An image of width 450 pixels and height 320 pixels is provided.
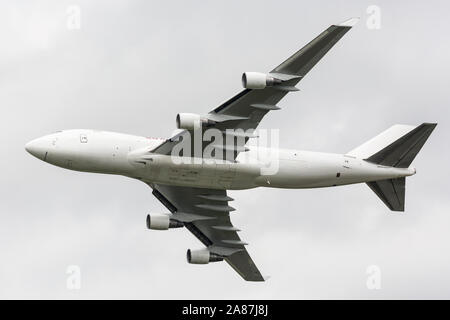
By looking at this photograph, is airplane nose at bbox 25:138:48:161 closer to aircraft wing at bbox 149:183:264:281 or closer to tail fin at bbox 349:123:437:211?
aircraft wing at bbox 149:183:264:281

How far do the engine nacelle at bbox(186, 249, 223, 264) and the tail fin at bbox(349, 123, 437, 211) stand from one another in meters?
14.6

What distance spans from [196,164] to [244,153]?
3704mm

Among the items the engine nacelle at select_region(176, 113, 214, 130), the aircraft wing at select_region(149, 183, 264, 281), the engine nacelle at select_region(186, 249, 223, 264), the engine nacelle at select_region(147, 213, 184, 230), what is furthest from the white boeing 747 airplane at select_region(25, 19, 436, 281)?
the engine nacelle at select_region(186, 249, 223, 264)

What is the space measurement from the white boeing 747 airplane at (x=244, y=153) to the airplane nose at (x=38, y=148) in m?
0.07

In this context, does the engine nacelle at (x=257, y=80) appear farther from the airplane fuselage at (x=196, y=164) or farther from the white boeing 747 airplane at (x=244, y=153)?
the airplane fuselage at (x=196, y=164)

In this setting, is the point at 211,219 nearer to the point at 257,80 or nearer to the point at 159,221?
the point at 159,221

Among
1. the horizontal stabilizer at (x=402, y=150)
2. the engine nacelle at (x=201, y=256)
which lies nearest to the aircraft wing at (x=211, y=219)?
the engine nacelle at (x=201, y=256)

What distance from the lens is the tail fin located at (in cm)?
8562

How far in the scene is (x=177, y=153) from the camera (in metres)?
82.1

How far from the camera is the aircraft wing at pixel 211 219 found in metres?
90.4

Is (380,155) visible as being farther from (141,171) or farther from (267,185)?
(141,171)

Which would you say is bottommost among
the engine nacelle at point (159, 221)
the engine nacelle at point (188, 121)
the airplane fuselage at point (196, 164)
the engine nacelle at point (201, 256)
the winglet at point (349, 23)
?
the engine nacelle at point (201, 256)

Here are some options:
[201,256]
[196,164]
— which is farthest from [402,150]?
[201,256]

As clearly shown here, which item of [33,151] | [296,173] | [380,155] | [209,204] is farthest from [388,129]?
[33,151]
